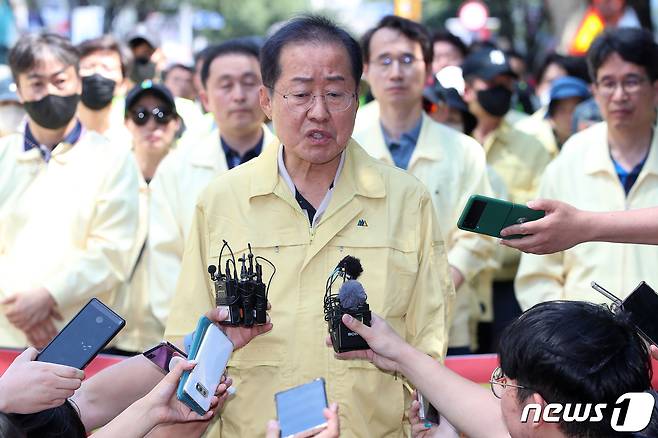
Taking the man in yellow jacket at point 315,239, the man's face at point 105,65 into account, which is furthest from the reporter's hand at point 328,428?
the man's face at point 105,65

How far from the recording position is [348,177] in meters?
4.24

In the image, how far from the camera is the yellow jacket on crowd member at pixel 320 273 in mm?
4035

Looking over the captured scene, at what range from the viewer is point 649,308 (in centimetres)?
345

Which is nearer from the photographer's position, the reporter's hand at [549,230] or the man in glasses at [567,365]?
the man in glasses at [567,365]

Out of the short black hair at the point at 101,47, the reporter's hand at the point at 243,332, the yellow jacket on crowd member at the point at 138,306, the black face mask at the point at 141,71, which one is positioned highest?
the short black hair at the point at 101,47

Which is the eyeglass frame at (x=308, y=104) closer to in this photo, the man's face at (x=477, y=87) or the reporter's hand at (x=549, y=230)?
the reporter's hand at (x=549, y=230)

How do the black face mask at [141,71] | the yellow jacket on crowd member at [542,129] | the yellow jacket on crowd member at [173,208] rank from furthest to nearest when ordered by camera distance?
1. the black face mask at [141,71]
2. the yellow jacket on crowd member at [542,129]
3. the yellow jacket on crowd member at [173,208]

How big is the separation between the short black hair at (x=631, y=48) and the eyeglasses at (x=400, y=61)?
125 centimetres

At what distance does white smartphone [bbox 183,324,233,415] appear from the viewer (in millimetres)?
3377

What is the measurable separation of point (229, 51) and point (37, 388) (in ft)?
12.9

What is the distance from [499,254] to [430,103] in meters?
1.35

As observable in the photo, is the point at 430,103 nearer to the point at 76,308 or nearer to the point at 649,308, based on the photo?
the point at 76,308

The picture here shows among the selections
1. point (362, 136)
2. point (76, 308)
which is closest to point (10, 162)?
point (76, 308)

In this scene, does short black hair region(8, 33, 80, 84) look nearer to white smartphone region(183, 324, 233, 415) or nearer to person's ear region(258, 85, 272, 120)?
person's ear region(258, 85, 272, 120)
